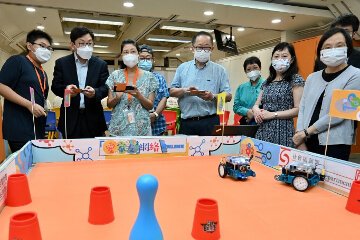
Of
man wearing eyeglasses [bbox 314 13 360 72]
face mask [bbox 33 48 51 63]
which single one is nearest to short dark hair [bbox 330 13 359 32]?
man wearing eyeglasses [bbox 314 13 360 72]

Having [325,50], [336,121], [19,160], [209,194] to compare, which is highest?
[325,50]

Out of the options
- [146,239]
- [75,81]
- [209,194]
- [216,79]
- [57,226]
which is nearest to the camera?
[146,239]

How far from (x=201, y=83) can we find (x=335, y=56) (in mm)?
1070

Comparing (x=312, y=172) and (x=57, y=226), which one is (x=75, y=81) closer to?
(x=57, y=226)

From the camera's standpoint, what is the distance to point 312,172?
3.82 ft

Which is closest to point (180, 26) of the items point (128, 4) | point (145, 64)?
point (128, 4)

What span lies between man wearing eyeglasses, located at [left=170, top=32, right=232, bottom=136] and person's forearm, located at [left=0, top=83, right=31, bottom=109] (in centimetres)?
111

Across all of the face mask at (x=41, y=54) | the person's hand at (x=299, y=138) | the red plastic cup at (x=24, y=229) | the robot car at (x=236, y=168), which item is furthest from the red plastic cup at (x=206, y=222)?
the face mask at (x=41, y=54)

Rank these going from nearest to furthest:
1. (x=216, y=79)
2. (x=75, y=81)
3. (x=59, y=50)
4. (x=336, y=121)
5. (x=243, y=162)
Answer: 1. (x=243, y=162)
2. (x=336, y=121)
3. (x=75, y=81)
4. (x=216, y=79)
5. (x=59, y=50)

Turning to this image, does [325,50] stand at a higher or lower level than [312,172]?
higher

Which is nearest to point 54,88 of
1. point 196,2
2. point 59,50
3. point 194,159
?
point 194,159

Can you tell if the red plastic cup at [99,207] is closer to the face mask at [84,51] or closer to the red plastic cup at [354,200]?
the red plastic cup at [354,200]

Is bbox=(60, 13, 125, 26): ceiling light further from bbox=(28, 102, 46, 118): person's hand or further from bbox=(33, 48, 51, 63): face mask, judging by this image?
bbox=(28, 102, 46, 118): person's hand

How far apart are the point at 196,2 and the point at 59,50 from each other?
678 cm
